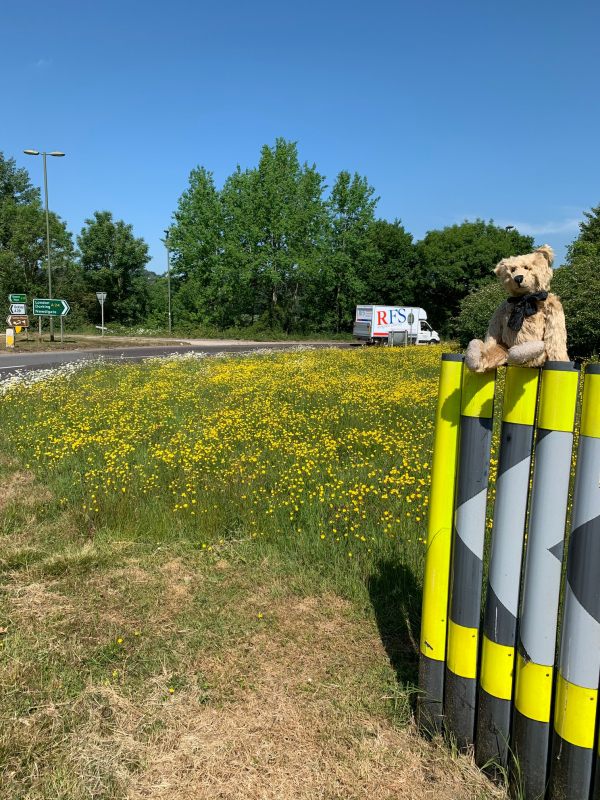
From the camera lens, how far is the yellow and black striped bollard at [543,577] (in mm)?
1835

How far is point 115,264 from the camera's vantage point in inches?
2117

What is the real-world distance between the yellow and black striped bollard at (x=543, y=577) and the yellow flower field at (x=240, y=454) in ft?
6.23

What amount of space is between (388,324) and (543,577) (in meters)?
36.3

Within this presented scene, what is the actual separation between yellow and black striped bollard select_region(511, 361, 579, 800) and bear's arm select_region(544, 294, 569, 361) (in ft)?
0.77

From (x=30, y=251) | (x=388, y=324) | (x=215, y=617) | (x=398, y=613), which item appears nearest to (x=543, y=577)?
(x=398, y=613)

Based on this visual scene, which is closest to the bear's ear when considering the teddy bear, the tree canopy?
the teddy bear

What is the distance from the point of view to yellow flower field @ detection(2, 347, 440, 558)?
4508 millimetres

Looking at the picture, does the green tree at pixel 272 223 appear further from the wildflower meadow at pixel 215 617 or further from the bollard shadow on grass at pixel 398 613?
the bollard shadow on grass at pixel 398 613

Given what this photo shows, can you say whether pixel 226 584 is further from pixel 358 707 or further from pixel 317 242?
pixel 317 242


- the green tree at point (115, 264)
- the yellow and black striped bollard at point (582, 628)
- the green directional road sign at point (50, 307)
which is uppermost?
the green tree at point (115, 264)

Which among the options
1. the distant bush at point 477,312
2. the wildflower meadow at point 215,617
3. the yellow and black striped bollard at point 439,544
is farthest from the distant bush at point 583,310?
the yellow and black striped bollard at point 439,544

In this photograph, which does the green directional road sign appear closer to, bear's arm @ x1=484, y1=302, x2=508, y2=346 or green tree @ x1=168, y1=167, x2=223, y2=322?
green tree @ x1=168, y1=167, x2=223, y2=322

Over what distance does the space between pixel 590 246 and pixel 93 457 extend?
30.4 m

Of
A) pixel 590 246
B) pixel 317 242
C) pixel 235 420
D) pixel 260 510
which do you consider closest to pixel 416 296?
pixel 317 242
